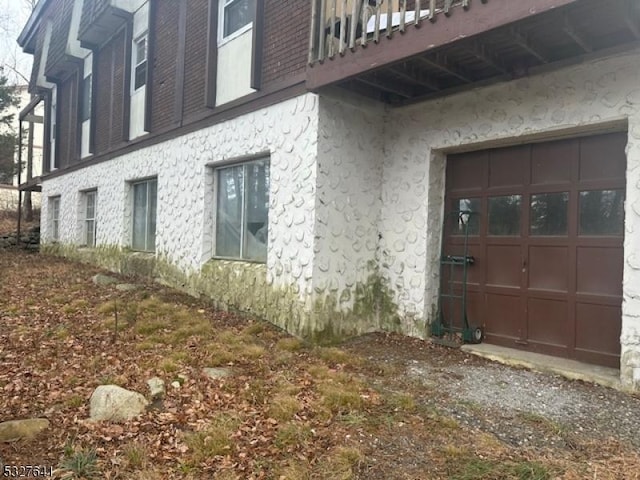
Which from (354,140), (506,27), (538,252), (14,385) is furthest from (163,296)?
(506,27)

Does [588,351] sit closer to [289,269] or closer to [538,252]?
[538,252]

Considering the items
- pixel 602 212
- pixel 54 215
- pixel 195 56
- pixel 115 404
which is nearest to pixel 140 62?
pixel 195 56

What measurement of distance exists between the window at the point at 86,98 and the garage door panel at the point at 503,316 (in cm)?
1237

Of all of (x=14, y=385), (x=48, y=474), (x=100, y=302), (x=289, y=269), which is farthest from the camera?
(x=100, y=302)

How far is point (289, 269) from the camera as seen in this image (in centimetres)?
628

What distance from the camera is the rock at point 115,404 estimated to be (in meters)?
3.76

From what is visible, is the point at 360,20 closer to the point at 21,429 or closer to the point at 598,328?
the point at 598,328

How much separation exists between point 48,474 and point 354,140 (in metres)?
4.92

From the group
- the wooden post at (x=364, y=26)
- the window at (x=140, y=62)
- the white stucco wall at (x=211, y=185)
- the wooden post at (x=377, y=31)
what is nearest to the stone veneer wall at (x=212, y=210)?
the white stucco wall at (x=211, y=185)

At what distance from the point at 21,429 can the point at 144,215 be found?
7.65 metres

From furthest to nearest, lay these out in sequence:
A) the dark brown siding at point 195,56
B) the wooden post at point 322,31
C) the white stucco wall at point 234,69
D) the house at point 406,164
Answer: the dark brown siding at point 195,56 → the white stucco wall at point 234,69 → the wooden post at point 322,31 → the house at point 406,164

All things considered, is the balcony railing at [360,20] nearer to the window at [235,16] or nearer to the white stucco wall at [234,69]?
the white stucco wall at [234,69]

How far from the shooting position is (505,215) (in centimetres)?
581

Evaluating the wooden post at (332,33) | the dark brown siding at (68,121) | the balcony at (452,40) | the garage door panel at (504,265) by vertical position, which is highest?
the dark brown siding at (68,121)
